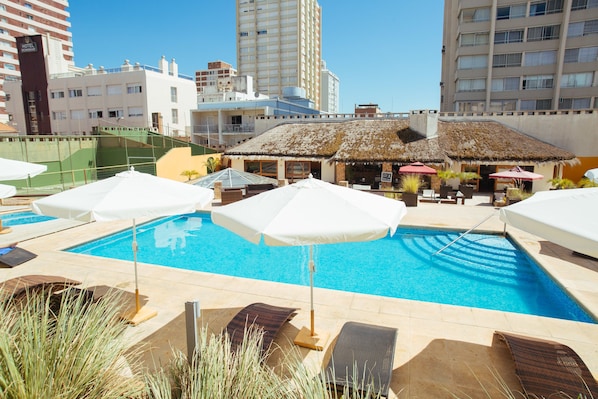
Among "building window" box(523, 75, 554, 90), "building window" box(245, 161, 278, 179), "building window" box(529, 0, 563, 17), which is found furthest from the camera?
"building window" box(523, 75, 554, 90)

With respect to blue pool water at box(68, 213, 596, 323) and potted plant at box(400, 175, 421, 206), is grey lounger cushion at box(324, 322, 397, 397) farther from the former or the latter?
potted plant at box(400, 175, 421, 206)

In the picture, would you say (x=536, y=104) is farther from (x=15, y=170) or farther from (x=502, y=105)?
(x=15, y=170)

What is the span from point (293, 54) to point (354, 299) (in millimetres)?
82265

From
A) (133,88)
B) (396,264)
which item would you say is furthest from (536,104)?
(133,88)

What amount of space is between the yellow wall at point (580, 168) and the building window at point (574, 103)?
16995 mm

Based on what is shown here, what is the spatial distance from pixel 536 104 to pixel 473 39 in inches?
411

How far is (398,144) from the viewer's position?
25.1 m

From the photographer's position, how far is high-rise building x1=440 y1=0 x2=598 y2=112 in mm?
38375

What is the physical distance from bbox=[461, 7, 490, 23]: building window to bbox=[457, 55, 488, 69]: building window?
406 centimetres

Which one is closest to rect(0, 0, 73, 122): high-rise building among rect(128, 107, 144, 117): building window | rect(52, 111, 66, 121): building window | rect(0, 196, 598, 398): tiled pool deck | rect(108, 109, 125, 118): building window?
rect(52, 111, 66, 121): building window

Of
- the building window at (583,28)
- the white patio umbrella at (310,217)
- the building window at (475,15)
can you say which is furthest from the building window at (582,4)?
the white patio umbrella at (310,217)

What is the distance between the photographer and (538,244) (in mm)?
11094

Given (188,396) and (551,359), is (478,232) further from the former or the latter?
(188,396)

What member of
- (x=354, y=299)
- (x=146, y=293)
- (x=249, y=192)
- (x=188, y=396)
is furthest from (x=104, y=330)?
(x=249, y=192)
